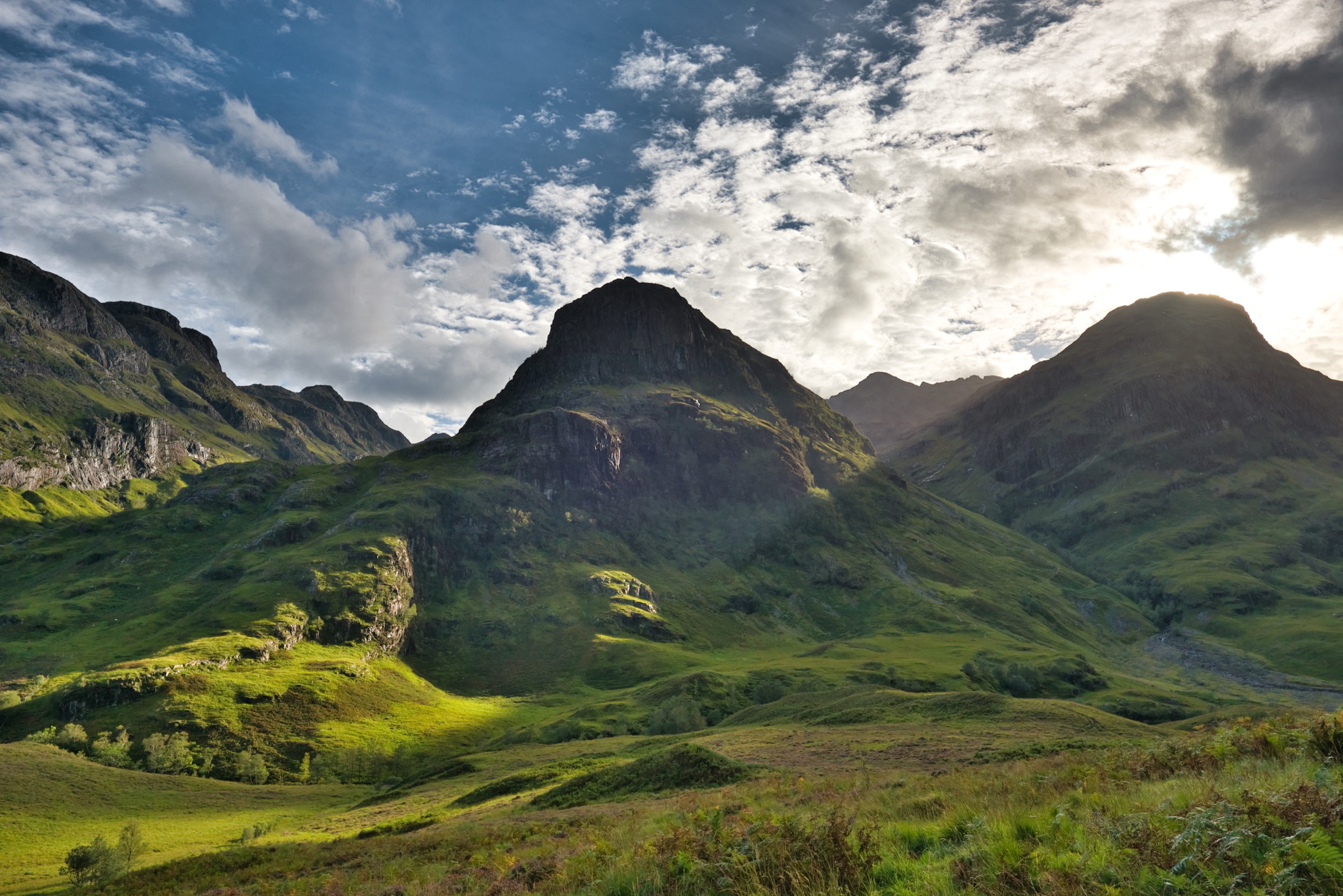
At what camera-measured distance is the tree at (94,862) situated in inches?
2245

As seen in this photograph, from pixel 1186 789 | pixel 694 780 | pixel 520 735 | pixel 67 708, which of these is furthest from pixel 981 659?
pixel 67 708

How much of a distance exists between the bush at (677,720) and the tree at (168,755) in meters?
86.3

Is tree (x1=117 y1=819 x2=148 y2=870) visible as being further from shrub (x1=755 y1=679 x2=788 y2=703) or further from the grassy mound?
shrub (x1=755 y1=679 x2=788 y2=703)

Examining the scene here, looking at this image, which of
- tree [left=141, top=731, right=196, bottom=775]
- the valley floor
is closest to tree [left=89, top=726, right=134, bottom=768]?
tree [left=141, top=731, right=196, bottom=775]

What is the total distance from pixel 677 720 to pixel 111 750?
102309 mm

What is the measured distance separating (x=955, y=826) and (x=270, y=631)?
647 feet

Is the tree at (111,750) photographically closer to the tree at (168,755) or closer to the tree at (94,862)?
the tree at (168,755)

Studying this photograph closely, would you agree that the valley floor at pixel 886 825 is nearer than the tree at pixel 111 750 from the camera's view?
Yes

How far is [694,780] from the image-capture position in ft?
137

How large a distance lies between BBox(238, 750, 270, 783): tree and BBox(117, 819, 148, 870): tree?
58.8 metres

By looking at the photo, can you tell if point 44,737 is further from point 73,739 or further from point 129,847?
point 129,847

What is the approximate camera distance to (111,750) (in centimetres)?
11569

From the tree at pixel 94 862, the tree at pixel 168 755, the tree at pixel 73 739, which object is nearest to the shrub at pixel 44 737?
the tree at pixel 73 739

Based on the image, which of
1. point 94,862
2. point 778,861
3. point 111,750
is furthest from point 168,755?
point 778,861
